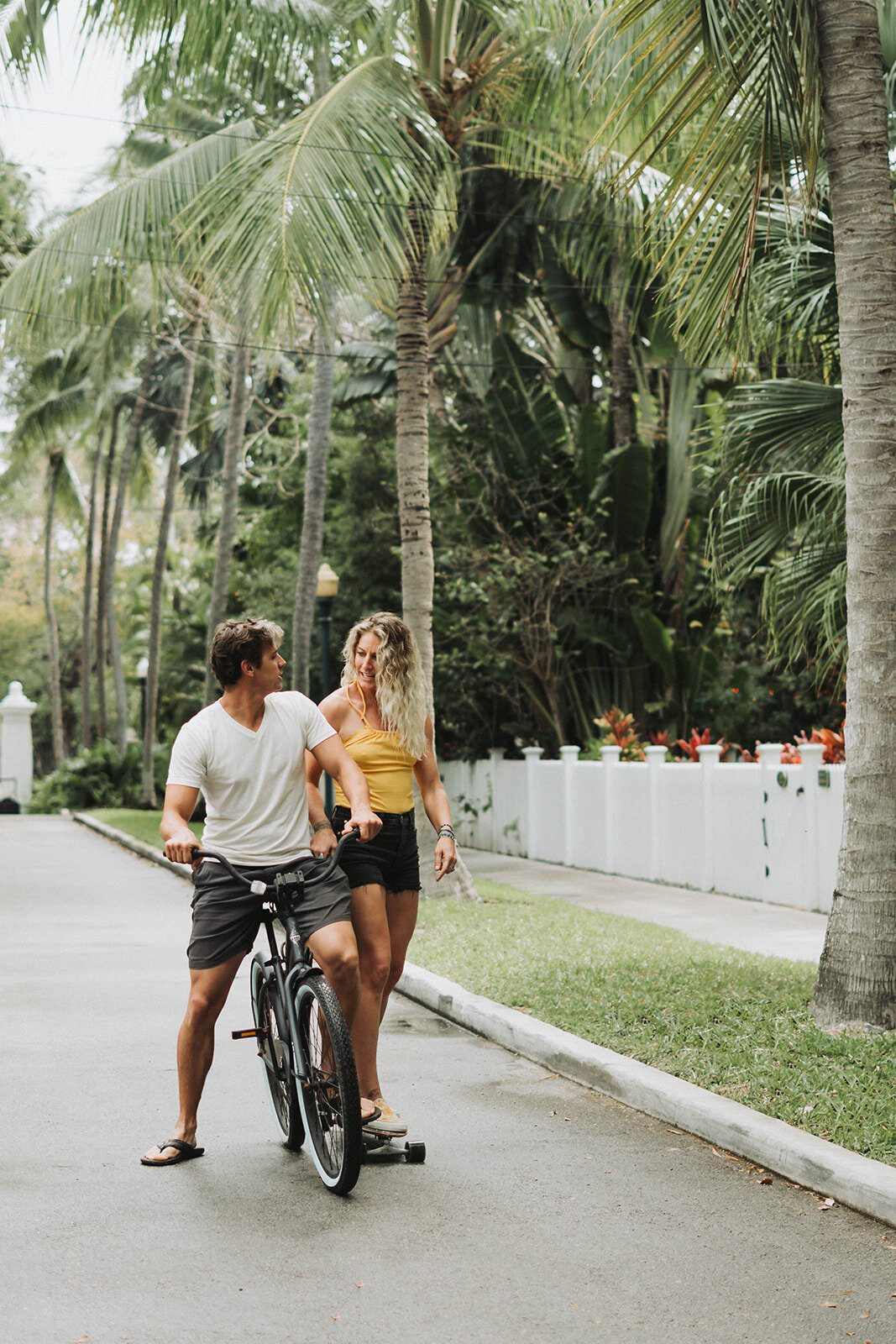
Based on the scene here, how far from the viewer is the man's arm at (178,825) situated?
15.8ft

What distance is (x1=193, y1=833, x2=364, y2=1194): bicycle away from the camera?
15.8ft

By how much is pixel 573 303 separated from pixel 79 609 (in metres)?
37.8

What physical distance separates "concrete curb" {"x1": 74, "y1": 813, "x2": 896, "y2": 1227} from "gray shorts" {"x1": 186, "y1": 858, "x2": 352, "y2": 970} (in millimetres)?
1713

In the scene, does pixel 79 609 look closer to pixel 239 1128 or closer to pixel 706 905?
pixel 706 905

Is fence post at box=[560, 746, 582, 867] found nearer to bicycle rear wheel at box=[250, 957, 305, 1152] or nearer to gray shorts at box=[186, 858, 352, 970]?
bicycle rear wheel at box=[250, 957, 305, 1152]

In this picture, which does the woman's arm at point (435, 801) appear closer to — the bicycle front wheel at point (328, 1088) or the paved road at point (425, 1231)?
the bicycle front wheel at point (328, 1088)

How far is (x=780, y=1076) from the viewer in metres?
6.10

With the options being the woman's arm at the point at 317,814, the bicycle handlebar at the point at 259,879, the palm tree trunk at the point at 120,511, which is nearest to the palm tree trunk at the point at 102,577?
the palm tree trunk at the point at 120,511

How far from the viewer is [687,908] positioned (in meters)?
13.2

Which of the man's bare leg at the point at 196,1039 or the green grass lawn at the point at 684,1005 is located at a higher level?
the man's bare leg at the point at 196,1039

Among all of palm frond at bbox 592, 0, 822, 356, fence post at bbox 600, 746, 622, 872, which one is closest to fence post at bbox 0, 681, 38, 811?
fence post at bbox 600, 746, 622, 872

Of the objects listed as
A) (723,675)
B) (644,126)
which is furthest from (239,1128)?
(723,675)

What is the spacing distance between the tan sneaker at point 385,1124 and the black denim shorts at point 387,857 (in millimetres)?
839

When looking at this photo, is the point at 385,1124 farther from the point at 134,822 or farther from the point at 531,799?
the point at 134,822
